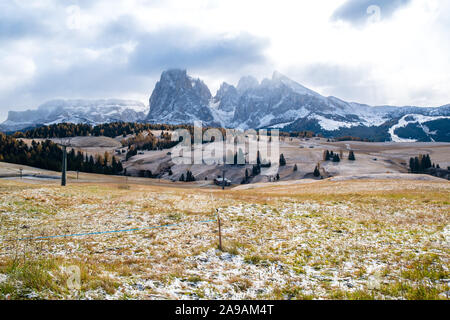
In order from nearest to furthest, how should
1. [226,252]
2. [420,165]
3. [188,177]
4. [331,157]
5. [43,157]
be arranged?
[226,252]
[43,157]
[188,177]
[420,165]
[331,157]

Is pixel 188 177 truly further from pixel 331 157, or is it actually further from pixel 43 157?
pixel 331 157

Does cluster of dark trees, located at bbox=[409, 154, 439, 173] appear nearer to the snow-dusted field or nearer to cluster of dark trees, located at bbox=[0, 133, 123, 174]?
the snow-dusted field

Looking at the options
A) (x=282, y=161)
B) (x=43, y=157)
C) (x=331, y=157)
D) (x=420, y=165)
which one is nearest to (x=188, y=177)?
(x=282, y=161)

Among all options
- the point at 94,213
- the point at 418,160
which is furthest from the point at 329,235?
the point at 418,160

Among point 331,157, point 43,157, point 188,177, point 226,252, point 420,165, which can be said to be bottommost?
point 188,177

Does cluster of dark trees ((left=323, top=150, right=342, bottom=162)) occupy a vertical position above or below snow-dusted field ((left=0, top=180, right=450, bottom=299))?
above

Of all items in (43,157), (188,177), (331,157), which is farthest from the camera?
(331,157)

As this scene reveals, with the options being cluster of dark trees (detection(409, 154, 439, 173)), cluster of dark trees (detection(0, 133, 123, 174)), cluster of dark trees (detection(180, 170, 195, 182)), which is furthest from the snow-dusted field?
cluster of dark trees (detection(409, 154, 439, 173))

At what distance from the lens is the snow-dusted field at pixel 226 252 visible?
27.5ft

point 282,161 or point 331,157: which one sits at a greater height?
point 331,157

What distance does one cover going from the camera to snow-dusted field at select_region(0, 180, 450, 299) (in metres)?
8.38

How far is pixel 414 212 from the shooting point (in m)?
25.2

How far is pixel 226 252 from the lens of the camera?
14.2 metres
